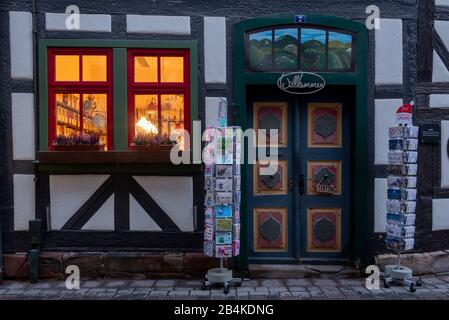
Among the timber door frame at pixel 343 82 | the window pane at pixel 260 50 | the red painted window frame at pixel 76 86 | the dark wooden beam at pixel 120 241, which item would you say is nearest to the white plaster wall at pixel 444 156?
the timber door frame at pixel 343 82

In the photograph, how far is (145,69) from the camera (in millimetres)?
6199

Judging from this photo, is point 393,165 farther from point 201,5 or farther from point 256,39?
point 201,5

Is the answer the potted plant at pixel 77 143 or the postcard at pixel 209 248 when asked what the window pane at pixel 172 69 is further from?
the postcard at pixel 209 248

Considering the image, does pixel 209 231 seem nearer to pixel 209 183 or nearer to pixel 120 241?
pixel 209 183

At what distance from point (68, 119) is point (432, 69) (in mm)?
4958

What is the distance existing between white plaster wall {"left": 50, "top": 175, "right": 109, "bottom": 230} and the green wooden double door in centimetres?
211

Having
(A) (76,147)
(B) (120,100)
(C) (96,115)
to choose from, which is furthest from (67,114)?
(B) (120,100)

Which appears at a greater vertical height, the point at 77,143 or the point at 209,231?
the point at 77,143

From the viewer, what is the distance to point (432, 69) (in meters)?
6.32

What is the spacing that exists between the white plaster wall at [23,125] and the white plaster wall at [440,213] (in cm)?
542

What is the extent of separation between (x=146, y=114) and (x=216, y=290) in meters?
2.46

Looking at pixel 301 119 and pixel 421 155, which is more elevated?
pixel 301 119

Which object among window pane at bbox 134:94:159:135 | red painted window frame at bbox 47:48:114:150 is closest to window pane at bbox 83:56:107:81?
red painted window frame at bbox 47:48:114:150

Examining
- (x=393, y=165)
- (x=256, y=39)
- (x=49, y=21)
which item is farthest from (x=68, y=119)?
(x=393, y=165)
